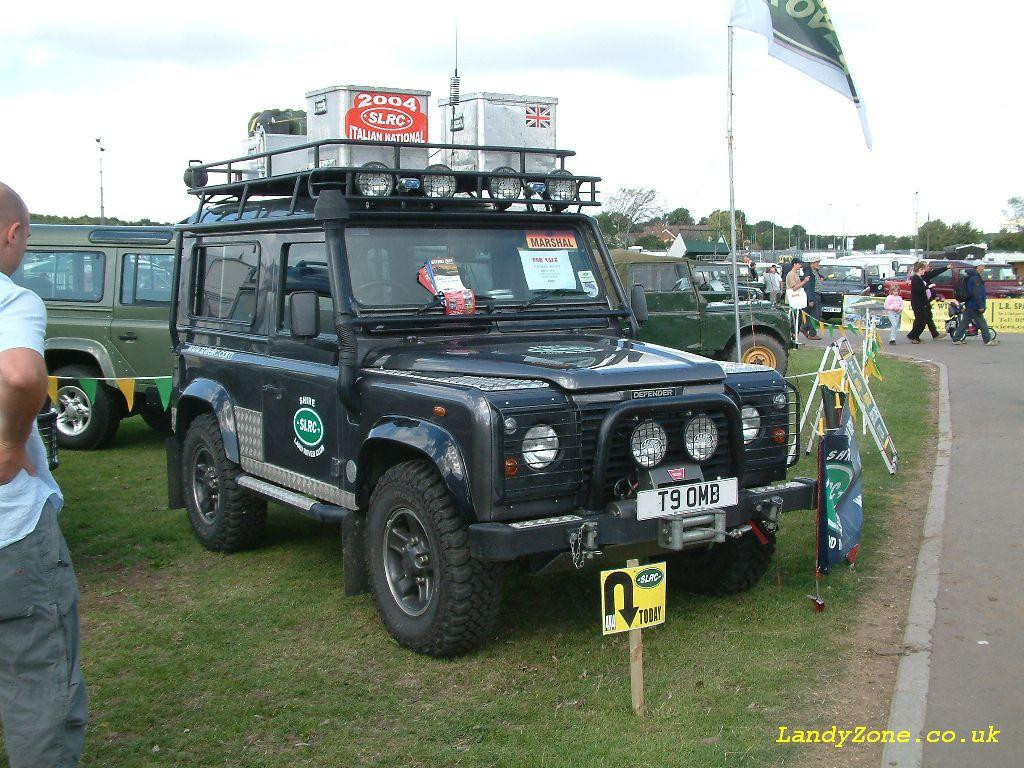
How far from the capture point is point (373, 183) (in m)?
5.83

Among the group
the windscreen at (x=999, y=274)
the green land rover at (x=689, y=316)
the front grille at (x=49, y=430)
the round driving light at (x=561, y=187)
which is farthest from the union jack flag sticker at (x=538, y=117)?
the windscreen at (x=999, y=274)

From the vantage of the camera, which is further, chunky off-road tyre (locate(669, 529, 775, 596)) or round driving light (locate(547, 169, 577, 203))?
round driving light (locate(547, 169, 577, 203))

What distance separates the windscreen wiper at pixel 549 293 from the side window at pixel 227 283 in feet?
6.13

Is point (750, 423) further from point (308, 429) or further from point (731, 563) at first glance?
point (308, 429)

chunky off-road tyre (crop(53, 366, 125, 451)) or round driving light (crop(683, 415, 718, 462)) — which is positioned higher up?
round driving light (crop(683, 415, 718, 462))

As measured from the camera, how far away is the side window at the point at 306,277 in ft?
19.0

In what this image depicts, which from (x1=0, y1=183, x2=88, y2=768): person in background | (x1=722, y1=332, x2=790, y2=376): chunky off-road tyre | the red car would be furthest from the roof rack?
the red car

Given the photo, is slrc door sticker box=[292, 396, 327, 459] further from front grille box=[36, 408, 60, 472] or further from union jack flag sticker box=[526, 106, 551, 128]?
union jack flag sticker box=[526, 106, 551, 128]

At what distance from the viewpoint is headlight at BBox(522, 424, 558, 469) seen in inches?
183

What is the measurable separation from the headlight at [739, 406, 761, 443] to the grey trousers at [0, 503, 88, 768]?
11.4ft

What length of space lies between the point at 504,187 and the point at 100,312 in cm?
655

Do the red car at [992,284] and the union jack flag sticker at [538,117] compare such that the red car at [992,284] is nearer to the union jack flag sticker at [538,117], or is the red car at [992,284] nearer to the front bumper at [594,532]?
the union jack flag sticker at [538,117]

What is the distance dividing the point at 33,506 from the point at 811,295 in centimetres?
2623

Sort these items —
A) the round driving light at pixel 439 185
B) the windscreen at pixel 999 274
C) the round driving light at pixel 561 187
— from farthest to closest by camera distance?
the windscreen at pixel 999 274 → the round driving light at pixel 561 187 → the round driving light at pixel 439 185
